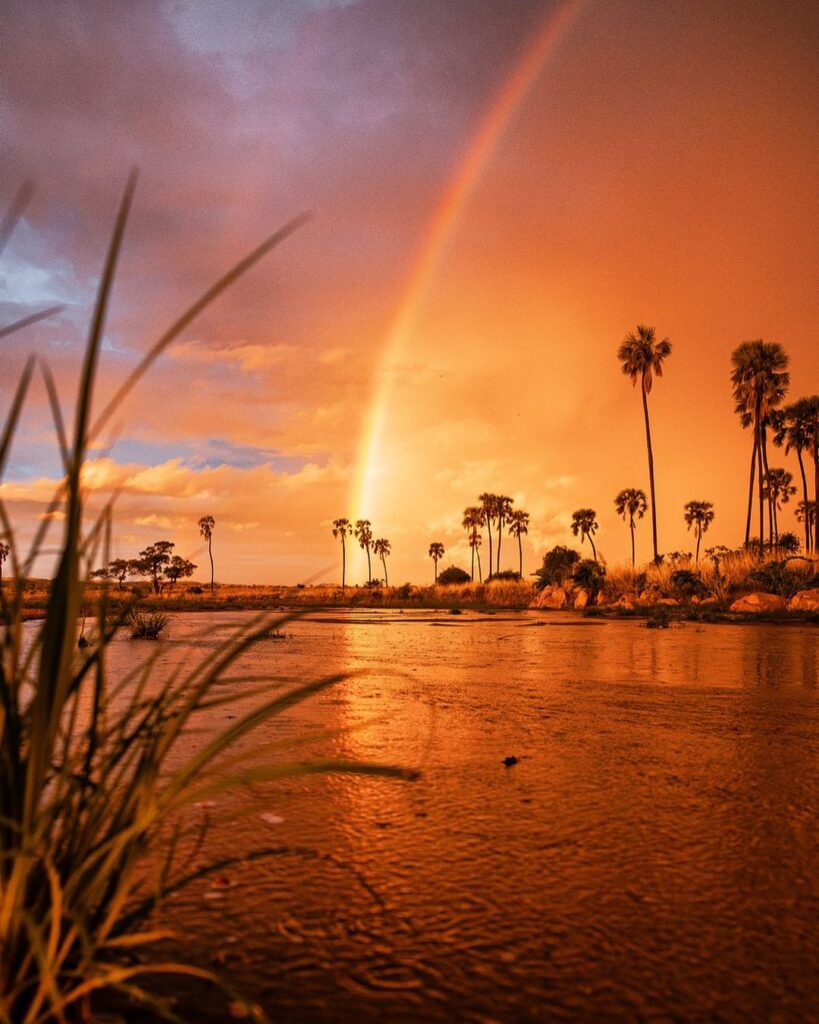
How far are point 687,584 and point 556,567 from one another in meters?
16.4

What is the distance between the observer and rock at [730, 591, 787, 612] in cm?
2344

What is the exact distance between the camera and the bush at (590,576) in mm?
35500

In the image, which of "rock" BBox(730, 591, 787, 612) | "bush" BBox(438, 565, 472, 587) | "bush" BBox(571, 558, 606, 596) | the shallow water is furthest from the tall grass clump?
"bush" BBox(438, 565, 472, 587)

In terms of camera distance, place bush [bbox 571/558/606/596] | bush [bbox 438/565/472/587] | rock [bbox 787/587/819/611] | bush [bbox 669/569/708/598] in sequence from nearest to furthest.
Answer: rock [bbox 787/587/819/611], bush [bbox 669/569/708/598], bush [bbox 571/558/606/596], bush [bbox 438/565/472/587]

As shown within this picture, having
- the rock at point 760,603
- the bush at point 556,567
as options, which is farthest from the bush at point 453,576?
the rock at point 760,603

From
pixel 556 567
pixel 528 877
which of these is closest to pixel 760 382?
pixel 556 567

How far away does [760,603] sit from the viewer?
23.7 meters

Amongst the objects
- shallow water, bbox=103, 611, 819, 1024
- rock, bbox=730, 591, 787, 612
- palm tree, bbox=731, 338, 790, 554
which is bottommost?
shallow water, bbox=103, 611, 819, 1024

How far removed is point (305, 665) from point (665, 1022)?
322 inches

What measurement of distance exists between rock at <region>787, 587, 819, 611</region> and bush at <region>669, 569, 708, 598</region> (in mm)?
4884

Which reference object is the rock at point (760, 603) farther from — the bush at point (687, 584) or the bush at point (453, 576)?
the bush at point (453, 576)

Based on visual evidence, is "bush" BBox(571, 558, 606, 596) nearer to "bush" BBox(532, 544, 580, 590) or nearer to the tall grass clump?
"bush" BBox(532, 544, 580, 590)

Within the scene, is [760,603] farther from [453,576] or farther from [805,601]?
[453,576]

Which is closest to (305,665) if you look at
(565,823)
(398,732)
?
(398,732)
